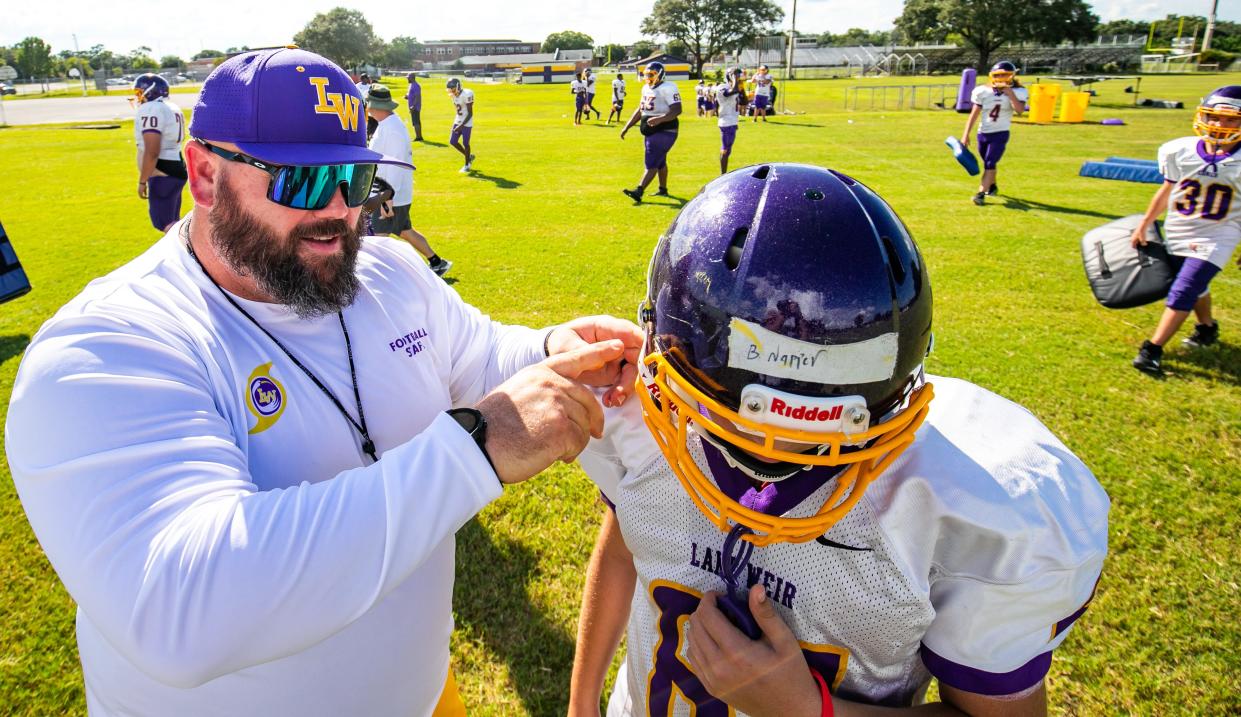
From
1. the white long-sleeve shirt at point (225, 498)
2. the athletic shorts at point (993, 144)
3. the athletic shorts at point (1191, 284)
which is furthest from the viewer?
the athletic shorts at point (993, 144)

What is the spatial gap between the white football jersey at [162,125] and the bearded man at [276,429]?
8.35 meters

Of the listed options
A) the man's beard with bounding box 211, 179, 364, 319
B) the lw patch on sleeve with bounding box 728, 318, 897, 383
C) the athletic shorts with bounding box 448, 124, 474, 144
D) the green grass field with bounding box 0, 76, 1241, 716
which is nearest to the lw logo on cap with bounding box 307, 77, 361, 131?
the man's beard with bounding box 211, 179, 364, 319

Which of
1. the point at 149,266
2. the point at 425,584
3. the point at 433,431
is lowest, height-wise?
the point at 425,584

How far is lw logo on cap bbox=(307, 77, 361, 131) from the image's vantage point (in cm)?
179

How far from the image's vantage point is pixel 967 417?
4.98ft

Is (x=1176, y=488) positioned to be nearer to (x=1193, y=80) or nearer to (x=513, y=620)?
(x=513, y=620)

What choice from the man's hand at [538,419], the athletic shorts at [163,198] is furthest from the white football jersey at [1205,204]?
the athletic shorts at [163,198]

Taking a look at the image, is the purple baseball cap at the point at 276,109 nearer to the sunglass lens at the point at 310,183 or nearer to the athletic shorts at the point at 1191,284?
the sunglass lens at the point at 310,183

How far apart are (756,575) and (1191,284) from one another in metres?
6.21

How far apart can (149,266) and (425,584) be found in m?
1.08

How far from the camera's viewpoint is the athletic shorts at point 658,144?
38.9ft

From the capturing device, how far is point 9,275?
22.5ft

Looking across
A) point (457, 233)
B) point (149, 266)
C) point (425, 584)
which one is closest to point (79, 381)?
point (149, 266)

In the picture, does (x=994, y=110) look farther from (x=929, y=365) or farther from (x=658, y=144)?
(x=929, y=365)
